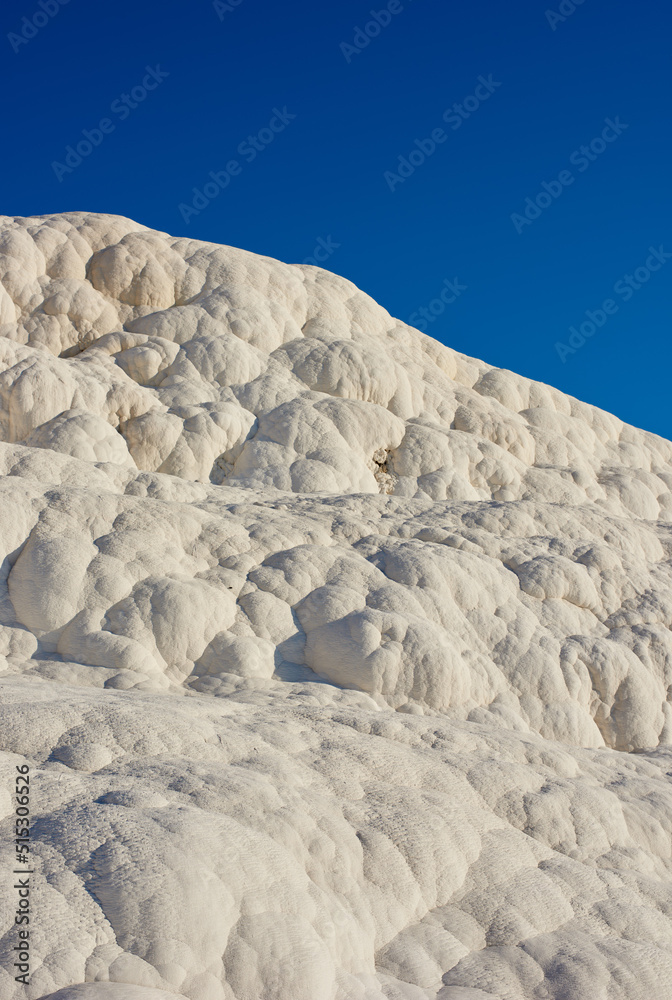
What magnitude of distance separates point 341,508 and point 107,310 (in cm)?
825

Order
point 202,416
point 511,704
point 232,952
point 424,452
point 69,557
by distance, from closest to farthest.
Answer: point 232,952
point 69,557
point 511,704
point 202,416
point 424,452

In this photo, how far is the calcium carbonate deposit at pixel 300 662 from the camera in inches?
149

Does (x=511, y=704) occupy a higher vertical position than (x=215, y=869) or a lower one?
higher

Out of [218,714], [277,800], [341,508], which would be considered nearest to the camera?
[277,800]

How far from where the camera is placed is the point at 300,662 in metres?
7.73

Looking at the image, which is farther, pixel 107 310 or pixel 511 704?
pixel 107 310

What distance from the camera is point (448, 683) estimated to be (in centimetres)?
779

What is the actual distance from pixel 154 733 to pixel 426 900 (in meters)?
1.82

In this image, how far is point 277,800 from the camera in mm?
4516

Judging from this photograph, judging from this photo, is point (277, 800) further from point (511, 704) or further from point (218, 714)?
point (511, 704)

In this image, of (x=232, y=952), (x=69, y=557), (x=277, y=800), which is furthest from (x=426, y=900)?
(x=69, y=557)

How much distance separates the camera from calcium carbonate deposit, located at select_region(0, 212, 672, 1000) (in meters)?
3.77

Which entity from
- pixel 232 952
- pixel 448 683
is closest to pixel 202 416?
pixel 448 683

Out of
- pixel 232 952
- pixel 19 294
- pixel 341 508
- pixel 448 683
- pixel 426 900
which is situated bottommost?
pixel 232 952
